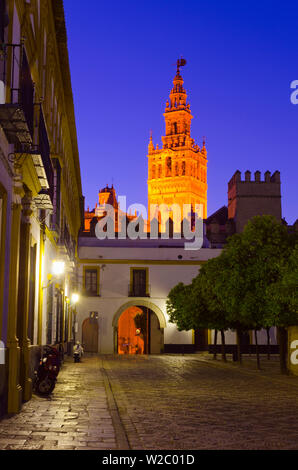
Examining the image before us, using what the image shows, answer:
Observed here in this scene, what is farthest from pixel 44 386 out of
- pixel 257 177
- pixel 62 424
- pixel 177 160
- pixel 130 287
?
pixel 177 160

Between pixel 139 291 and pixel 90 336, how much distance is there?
5.11m

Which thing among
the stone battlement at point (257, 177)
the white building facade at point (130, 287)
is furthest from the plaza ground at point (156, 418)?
the stone battlement at point (257, 177)

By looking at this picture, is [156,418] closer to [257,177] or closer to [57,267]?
[57,267]

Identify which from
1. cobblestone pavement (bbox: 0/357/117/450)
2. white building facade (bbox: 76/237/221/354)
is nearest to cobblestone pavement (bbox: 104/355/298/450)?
cobblestone pavement (bbox: 0/357/117/450)

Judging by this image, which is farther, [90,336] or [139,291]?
[90,336]

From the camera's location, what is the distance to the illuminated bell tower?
12669 cm

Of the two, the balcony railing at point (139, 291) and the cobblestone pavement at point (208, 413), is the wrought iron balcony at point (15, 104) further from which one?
the balcony railing at point (139, 291)

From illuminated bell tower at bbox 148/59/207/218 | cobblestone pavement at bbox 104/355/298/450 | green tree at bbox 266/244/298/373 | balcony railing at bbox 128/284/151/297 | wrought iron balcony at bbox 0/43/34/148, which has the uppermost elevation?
illuminated bell tower at bbox 148/59/207/218

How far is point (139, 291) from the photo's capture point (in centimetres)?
4569

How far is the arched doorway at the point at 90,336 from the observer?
45744 mm

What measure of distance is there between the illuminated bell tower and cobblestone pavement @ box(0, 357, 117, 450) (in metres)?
114

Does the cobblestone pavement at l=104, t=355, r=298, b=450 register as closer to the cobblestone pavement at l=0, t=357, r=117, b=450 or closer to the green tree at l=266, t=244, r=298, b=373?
the cobblestone pavement at l=0, t=357, r=117, b=450

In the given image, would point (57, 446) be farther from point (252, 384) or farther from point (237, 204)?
point (237, 204)
